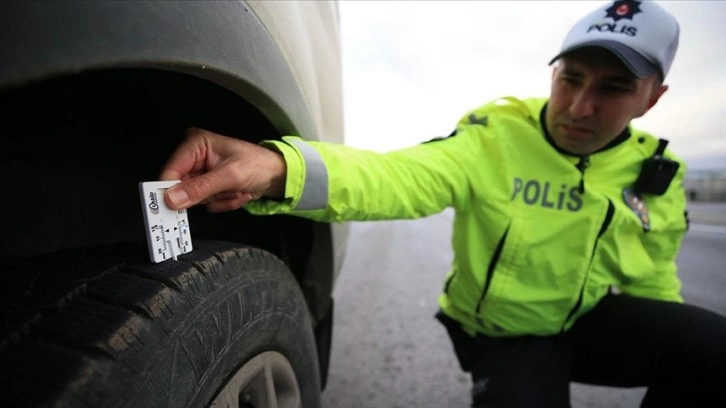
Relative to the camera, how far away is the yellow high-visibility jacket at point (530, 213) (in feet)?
4.45

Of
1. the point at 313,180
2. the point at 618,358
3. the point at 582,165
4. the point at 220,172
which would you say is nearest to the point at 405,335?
the point at 618,358

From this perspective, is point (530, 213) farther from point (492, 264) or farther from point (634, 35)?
point (634, 35)

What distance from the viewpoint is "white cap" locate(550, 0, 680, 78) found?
1343mm

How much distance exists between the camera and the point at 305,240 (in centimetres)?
121

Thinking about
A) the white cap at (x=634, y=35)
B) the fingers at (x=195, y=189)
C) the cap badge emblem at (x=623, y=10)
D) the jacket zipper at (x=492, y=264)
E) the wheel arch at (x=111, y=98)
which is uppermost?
the cap badge emblem at (x=623, y=10)

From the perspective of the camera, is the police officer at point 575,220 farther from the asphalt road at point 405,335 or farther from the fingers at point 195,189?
the fingers at point 195,189

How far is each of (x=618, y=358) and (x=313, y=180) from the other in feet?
4.29

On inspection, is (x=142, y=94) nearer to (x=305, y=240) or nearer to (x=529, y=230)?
(x=305, y=240)

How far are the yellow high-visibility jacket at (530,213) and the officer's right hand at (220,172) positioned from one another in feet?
1.43

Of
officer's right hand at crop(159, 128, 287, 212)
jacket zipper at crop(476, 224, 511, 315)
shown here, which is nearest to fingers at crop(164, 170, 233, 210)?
officer's right hand at crop(159, 128, 287, 212)

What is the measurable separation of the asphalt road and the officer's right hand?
1351 mm

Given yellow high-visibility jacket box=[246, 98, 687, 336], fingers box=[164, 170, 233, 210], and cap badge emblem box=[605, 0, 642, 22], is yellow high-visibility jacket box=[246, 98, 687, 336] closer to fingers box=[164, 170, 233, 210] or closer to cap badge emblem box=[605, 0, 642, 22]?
cap badge emblem box=[605, 0, 642, 22]

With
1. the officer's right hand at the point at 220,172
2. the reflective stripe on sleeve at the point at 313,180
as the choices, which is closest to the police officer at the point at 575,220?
the reflective stripe on sleeve at the point at 313,180

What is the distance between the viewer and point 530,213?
4.53ft
